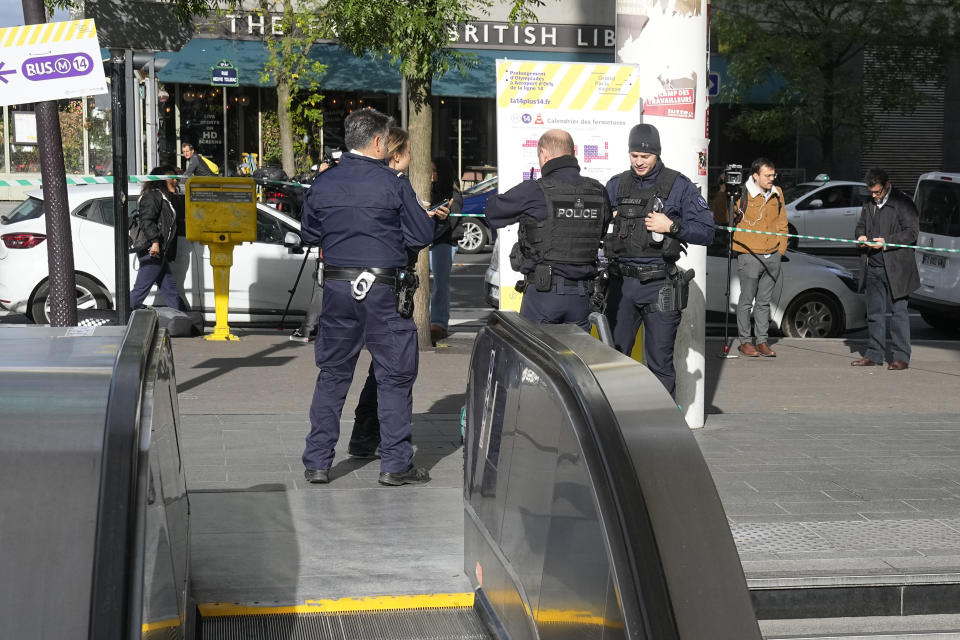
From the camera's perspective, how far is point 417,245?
6344mm

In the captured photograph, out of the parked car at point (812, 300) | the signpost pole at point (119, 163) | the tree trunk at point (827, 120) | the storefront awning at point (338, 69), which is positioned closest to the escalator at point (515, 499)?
the signpost pole at point (119, 163)

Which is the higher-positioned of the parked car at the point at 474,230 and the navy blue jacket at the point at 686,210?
the navy blue jacket at the point at 686,210

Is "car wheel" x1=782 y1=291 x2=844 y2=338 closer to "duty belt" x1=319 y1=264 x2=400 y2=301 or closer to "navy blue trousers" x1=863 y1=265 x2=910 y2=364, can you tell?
"navy blue trousers" x1=863 y1=265 x2=910 y2=364

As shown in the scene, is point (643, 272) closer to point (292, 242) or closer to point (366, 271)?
point (366, 271)

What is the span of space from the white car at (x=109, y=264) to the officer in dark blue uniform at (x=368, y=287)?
6028 millimetres

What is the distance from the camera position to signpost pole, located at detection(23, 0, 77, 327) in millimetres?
7414

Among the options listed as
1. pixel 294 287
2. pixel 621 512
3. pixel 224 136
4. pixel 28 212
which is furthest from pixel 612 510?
pixel 224 136

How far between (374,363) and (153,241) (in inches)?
230

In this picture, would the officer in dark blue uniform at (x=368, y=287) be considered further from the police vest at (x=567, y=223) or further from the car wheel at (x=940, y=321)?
the car wheel at (x=940, y=321)

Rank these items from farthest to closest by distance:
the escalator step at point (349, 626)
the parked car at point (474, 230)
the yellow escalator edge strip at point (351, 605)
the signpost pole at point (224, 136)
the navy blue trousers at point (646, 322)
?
1. the signpost pole at point (224, 136)
2. the parked car at point (474, 230)
3. the navy blue trousers at point (646, 322)
4. the yellow escalator edge strip at point (351, 605)
5. the escalator step at point (349, 626)

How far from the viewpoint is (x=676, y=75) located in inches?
304

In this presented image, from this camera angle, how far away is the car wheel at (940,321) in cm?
1407

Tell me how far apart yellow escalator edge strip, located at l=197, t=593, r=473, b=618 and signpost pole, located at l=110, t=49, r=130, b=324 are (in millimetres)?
4031

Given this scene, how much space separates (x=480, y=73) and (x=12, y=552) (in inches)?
1070
